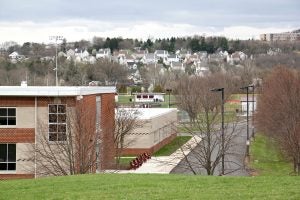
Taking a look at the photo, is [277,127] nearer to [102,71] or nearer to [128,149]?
[128,149]

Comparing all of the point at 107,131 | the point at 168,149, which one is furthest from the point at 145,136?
the point at 107,131

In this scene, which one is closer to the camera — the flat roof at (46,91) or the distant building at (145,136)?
the flat roof at (46,91)

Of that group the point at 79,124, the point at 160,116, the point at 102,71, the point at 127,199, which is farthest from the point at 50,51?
the point at 127,199

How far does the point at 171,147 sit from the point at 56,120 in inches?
1002

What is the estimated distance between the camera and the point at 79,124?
1094 inches

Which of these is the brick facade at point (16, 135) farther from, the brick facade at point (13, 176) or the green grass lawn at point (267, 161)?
the green grass lawn at point (267, 161)

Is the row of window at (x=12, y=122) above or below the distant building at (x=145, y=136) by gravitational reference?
above

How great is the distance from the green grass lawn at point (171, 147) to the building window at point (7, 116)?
19.1 meters

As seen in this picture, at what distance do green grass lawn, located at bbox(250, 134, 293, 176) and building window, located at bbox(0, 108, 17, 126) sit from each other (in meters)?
13.4

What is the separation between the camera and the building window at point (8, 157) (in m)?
33.5

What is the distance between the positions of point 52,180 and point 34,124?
13900mm

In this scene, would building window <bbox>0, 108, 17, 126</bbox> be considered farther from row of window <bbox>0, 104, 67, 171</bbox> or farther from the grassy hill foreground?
the grassy hill foreground

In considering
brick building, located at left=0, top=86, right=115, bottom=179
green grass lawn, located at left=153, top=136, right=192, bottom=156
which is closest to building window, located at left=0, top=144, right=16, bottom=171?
brick building, located at left=0, top=86, right=115, bottom=179

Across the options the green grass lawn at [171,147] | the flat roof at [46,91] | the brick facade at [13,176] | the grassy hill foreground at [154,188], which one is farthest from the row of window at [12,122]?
the green grass lawn at [171,147]
